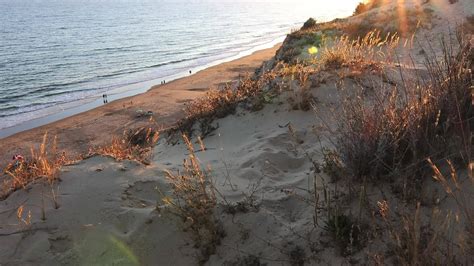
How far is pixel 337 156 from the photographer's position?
3.99 meters

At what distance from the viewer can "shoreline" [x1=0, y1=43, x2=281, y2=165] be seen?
12922 mm

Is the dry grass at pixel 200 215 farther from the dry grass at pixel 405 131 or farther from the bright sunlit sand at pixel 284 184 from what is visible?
the dry grass at pixel 405 131

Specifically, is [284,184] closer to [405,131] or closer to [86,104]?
[405,131]

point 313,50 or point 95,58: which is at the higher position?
point 313,50

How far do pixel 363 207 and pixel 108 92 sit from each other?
19.2 meters

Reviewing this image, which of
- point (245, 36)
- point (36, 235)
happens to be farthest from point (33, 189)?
point (245, 36)

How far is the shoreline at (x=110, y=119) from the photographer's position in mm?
12922

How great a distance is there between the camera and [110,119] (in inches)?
606

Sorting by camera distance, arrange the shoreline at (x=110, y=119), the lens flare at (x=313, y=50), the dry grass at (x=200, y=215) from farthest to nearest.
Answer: the lens flare at (x=313, y=50) → the shoreline at (x=110, y=119) → the dry grass at (x=200, y=215)

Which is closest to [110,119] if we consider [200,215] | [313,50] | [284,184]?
[313,50]

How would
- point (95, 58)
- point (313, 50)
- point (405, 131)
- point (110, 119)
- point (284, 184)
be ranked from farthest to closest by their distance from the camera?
point (95, 58)
point (110, 119)
point (313, 50)
point (284, 184)
point (405, 131)

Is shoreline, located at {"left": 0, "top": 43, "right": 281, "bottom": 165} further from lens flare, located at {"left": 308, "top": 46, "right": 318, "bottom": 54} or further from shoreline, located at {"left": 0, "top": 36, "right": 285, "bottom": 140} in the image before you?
lens flare, located at {"left": 308, "top": 46, "right": 318, "bottom": 54}

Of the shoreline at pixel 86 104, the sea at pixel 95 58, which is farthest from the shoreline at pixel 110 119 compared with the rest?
the sea at pixel 95 58

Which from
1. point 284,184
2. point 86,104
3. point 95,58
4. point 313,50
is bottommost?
point 86,104
